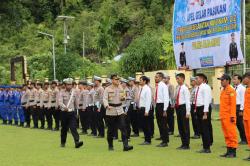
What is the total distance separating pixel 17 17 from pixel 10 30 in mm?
2124

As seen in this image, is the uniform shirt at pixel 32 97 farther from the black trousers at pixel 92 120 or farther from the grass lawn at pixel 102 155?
the grass lawn at pixel 102 155

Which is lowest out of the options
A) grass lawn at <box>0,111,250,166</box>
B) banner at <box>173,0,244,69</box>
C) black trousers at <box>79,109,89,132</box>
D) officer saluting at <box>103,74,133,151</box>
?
grass lawn at <box>0,111,250,166</box>

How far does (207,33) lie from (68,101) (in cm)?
731

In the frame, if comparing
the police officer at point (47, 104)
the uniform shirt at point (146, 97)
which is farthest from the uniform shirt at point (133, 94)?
the police officer at point (47, 104)

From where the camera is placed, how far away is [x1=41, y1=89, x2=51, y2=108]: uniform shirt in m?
22.5

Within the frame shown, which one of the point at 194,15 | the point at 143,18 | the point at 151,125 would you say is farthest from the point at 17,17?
the point at 151,125

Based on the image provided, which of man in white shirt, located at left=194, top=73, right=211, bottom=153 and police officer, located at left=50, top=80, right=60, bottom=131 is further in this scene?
police officer, located at left=50, top=80, right=60, bottom=131

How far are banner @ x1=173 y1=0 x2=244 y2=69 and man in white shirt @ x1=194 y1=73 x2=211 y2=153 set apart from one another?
521cm

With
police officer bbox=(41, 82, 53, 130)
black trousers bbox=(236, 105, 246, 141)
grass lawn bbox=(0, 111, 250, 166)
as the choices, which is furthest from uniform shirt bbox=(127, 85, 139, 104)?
police officer bbox=(41, 82, 53, 130)

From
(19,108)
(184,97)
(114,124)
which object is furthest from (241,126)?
(19,108)

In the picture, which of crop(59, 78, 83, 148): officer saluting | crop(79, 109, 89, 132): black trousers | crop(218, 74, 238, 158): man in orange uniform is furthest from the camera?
crop(79, 109, 89, 132): black trousers

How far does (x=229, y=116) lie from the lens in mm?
12438

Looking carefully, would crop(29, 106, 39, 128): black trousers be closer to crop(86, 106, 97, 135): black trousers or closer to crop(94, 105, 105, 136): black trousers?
crop(86, 106, 97, 135): black trousers

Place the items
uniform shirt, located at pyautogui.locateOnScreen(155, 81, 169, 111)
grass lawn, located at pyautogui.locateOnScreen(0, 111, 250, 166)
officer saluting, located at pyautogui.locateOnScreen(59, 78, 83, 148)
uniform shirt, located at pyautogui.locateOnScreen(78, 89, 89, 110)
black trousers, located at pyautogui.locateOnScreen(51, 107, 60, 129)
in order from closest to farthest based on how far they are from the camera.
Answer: grass lawn, located at pyautogui.locateOnScreen(0, 111, 250, 166) < officer saluting, located at pyautogui.locateOnScreen(59, 78, 83, 148) < uniform shirt, located at pyautogui.locateOnScreen(155, 81, 169, 111) < uniform shirt, located at pyautogui.locateOnScreen(78, 89, 89, 110) < black trousers, located at pyautogui.locateOnScreen(51, 107, 60, 129)
